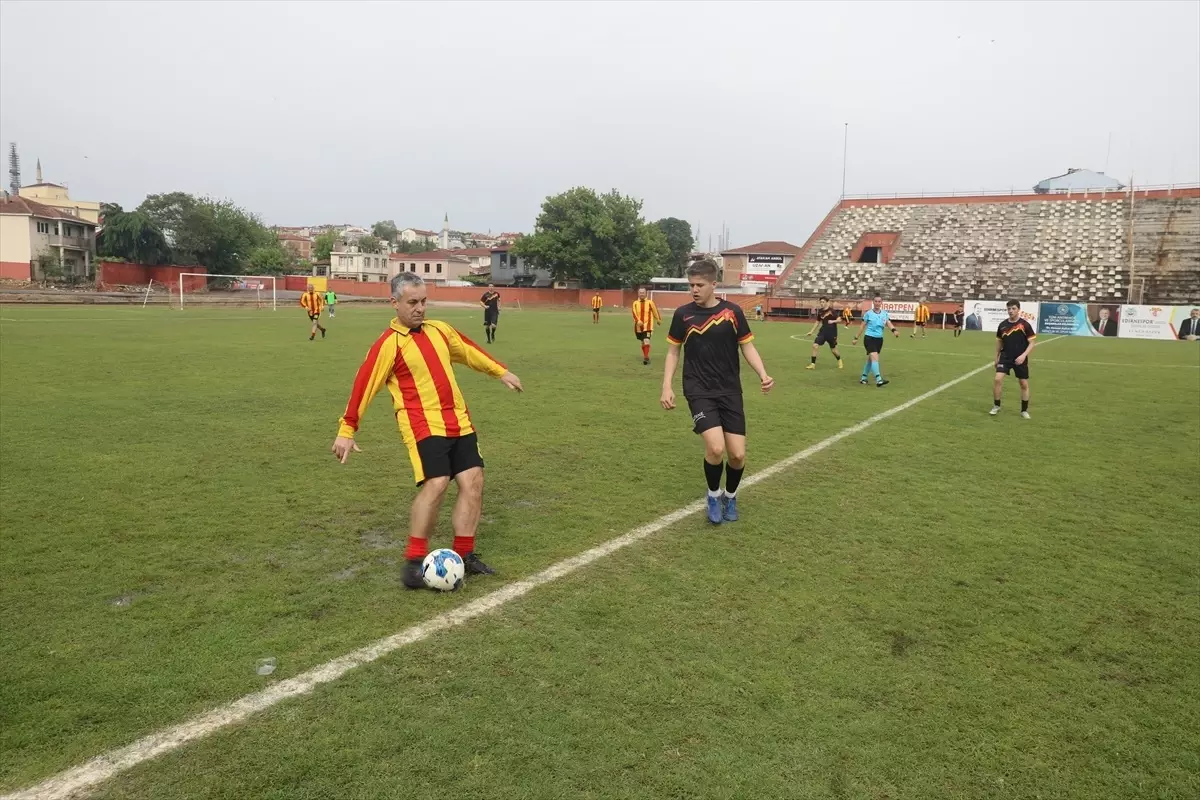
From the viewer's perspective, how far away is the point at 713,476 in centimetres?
627

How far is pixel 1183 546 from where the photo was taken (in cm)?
589

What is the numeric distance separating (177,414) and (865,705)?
394 inches

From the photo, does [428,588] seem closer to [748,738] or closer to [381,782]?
[381,782]

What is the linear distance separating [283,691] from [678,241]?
120157 millimetres

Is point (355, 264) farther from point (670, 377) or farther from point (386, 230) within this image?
point (670, 377)

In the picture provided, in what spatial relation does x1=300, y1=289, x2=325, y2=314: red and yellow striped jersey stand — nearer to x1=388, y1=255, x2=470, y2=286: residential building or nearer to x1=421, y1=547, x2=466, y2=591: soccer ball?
x1=421, y1=547, x2=466, y2=591: soccer ball

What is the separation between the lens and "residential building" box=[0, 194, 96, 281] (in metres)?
→ 62.0

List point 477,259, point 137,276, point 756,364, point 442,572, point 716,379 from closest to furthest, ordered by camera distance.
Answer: point 442,572 < point 716,379 < point 756,364 < point 137,276 < point 477,259

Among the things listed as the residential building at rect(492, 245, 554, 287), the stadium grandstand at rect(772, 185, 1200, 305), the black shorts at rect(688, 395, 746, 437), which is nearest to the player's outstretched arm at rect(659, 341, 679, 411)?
the black shorts at rect(688, 395, 746, 437)

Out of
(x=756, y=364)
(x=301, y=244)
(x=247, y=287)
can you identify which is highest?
(x=301, y=244)

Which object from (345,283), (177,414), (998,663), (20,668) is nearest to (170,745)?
(20,668)

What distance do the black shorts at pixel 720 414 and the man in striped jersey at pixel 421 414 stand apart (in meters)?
2.01

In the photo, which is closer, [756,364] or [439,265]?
[756,364]

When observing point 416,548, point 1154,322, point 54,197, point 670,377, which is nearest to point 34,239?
point 54,197
